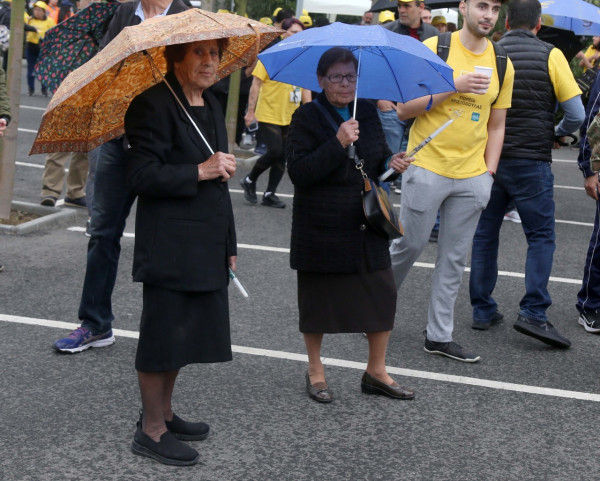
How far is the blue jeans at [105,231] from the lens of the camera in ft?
16.1

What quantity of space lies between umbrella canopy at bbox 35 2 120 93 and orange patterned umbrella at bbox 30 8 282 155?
1.10m

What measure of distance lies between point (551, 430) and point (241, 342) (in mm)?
1850

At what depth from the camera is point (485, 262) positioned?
611 centimetres

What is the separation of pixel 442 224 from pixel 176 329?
7.00ft

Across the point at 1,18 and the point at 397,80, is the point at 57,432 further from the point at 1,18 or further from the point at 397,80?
the point at 1,18

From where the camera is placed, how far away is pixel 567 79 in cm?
575

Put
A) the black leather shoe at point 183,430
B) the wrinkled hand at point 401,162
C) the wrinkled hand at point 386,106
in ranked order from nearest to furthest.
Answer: the black leather shoe at point 183,430, the wrinkled hand at point 401,162, the wrinkled hand at point 386,106

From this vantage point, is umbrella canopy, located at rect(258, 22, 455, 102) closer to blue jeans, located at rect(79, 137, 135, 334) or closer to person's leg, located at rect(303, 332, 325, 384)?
blue jeans, located at rect(79, 137, 135, 334)

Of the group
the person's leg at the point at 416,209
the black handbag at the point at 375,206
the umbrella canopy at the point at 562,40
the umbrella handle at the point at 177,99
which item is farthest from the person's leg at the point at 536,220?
the umbrella canopy at the point at 562,40

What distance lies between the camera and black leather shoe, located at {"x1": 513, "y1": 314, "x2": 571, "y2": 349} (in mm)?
5648

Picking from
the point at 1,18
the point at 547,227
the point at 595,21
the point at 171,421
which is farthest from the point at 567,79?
the point at 1,18

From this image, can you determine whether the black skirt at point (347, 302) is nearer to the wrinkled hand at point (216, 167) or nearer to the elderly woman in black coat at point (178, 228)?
the elderly woman in black coat at point (178, 228)

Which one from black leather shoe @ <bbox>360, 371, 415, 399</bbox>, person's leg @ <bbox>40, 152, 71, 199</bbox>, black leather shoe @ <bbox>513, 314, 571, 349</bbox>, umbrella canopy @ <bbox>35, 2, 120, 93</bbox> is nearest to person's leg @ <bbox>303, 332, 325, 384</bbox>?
black leather shoe @ <bbox>360, 371, 415, 399</bbox>

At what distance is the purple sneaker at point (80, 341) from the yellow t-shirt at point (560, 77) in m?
3.01
